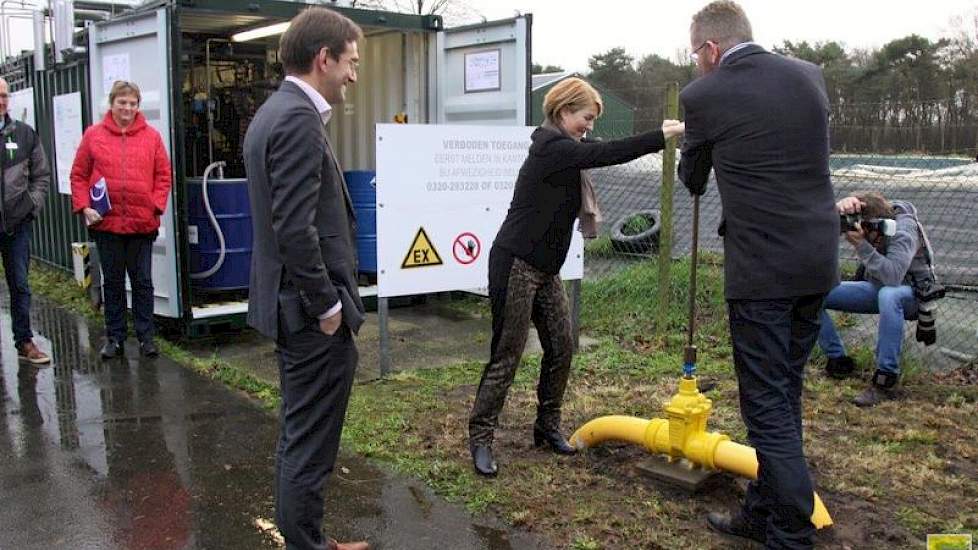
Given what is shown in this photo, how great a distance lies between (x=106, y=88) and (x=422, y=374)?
11.7 ft

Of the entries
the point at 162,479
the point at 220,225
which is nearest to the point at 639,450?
the point at 162,479

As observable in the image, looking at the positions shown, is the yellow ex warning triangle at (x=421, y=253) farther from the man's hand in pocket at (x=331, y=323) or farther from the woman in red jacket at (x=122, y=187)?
the man's hand in pocket at (x=331, y=323)

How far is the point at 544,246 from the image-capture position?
13.7 ft

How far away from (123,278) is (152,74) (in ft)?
4.97

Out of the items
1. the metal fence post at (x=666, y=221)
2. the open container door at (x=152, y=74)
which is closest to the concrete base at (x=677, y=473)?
the metal fence post at (x=666, y=221)

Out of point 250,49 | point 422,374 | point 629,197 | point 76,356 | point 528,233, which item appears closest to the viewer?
point 528,233

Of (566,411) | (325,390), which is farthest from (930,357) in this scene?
(325,390)

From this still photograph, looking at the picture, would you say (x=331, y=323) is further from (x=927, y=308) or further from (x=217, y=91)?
(x=217, y=91)

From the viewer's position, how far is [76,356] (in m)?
6.69

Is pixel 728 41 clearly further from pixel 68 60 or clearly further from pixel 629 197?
pixel 629 197

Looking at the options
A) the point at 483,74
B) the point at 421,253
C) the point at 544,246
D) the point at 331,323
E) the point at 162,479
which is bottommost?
the point at 162,479

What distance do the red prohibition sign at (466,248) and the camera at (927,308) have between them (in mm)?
2815

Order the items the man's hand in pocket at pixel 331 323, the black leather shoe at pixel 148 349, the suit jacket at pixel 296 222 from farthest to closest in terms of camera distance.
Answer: the black leather shoe at pixel 148 349 → the man's hand in pocket at pixel 331 323 → the suit jacket at pixel 296 222

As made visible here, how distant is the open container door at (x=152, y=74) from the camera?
6551mm
